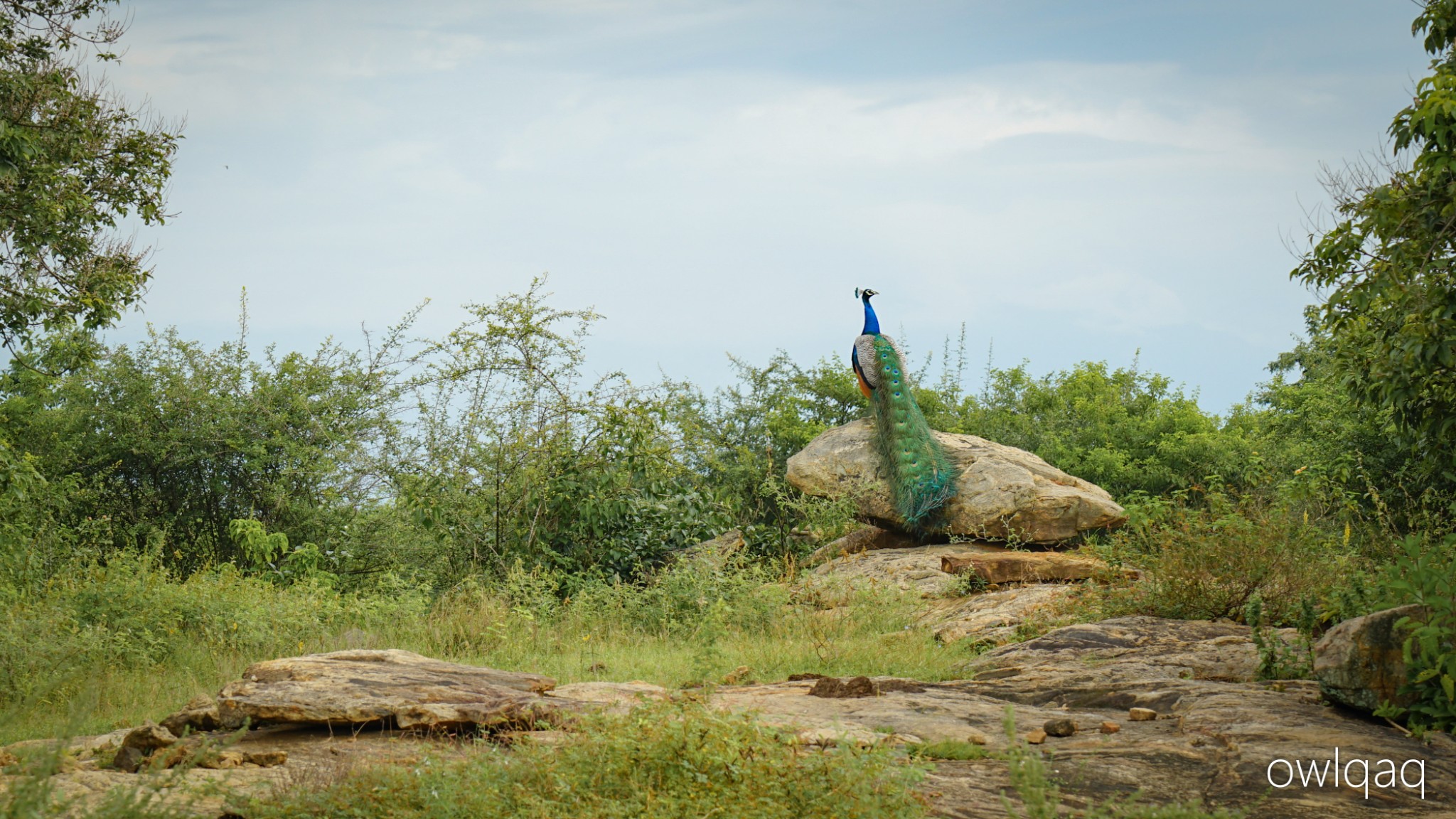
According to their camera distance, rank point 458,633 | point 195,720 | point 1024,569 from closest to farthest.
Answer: point 195,720 < point 458,633 < point 1024,569

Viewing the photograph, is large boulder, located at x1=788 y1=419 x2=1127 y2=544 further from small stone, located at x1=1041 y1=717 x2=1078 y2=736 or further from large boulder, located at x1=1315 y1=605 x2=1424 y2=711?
small stone, located at x1=1041 y1=717 x2=1078 y2=736

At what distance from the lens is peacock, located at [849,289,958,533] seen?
12570 mm

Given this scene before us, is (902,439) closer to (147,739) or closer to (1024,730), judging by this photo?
(1024,730)

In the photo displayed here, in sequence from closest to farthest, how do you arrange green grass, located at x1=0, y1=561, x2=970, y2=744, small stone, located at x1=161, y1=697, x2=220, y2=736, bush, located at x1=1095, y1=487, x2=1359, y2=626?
small stone, located at x1=161, y1=697, x2=220, y2=736, green grass, located at x1=0, y1=561, x2=970, y2=744, bush, located at x1=1095, y1=487, x2=1359, y2=626

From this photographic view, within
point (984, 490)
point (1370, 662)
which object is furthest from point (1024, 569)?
point (1370, 662)

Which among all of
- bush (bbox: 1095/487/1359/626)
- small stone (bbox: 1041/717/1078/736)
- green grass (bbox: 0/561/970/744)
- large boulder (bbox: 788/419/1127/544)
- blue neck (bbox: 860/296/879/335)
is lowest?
small stone (bbox: 1041/717/1078/736)

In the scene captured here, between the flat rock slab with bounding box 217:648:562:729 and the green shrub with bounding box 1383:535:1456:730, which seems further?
the flat rock slab with bounding box 217:648:562:729

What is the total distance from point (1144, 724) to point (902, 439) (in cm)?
775

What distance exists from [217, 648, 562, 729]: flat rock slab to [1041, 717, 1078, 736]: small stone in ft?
7.49

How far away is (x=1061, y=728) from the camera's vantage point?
5020mm

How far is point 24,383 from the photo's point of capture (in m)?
14.4

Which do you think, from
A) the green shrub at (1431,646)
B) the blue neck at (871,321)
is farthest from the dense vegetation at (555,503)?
the blue neck at (871,321)

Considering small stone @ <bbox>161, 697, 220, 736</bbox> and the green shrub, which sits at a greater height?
the green shrub

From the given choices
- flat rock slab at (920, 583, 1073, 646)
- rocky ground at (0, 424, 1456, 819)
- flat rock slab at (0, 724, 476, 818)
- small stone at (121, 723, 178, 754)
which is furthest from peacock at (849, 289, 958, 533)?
small stone at (121, 723, 178, 754)
